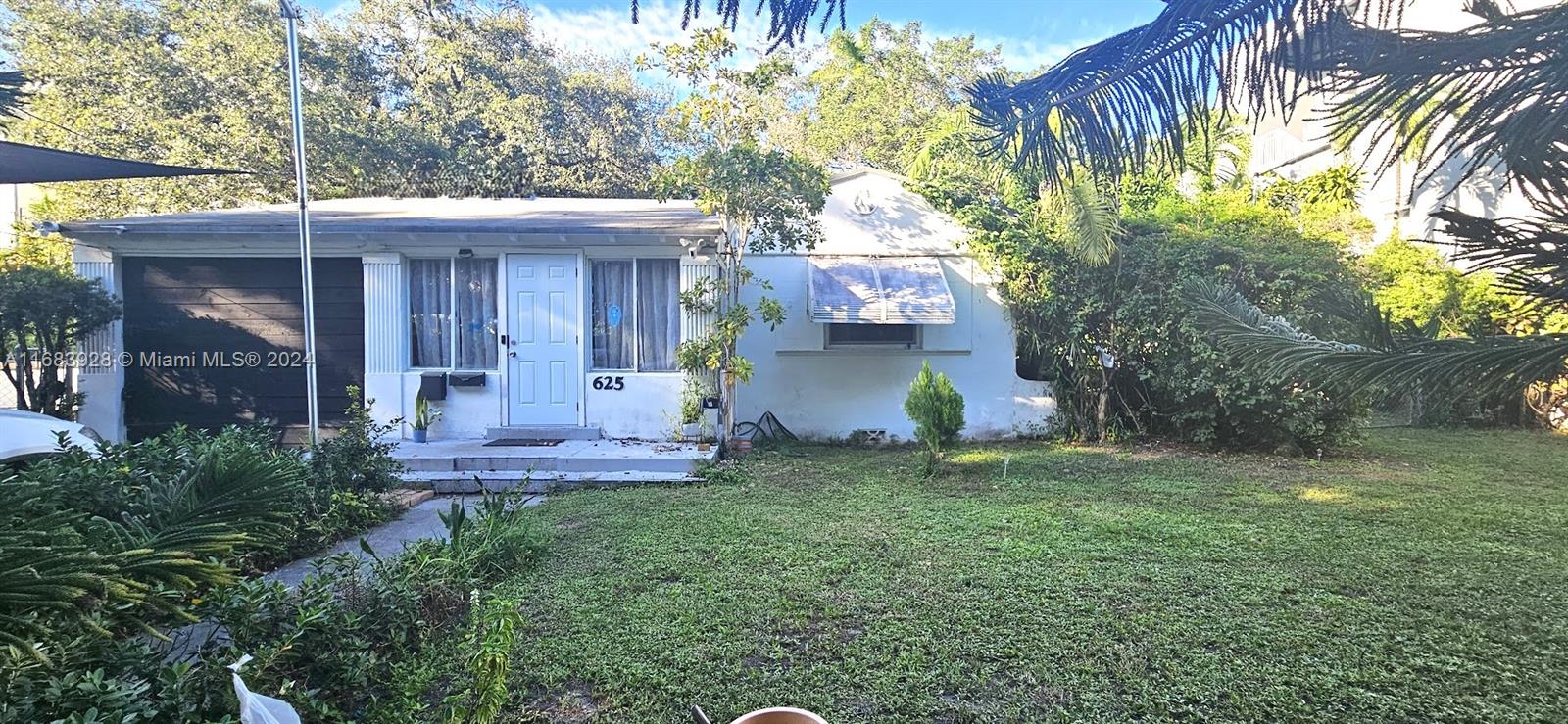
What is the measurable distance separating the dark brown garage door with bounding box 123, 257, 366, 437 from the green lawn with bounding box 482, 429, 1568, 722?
184 inches

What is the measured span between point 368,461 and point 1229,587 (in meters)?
5.99

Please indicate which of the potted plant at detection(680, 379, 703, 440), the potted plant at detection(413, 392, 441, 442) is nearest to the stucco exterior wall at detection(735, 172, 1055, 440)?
the potted plant at detection(680, 379, 703, 440)

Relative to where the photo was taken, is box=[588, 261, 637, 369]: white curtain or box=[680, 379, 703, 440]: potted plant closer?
box=[680, 379, 703, 440]: potted plant

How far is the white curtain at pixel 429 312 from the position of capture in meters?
8.74

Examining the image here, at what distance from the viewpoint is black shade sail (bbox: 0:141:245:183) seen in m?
3.41

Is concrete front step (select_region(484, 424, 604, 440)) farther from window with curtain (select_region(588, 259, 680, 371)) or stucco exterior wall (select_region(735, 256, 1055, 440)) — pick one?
stucco exterior wall (select_region(735, 256, 1055, 440))

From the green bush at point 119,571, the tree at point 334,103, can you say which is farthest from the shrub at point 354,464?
the tree at point 334,103

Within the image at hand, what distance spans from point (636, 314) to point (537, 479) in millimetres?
2491

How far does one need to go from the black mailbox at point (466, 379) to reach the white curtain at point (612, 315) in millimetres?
1312

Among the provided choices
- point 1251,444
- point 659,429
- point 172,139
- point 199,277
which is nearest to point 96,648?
point 659,429

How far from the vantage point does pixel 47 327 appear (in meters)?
7.90

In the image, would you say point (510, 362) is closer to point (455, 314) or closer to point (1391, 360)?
point (455, 314)

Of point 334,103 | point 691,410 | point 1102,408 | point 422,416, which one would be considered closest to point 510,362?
point 422,416

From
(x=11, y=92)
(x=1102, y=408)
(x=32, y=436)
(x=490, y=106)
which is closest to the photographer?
(x=11, y=92)
